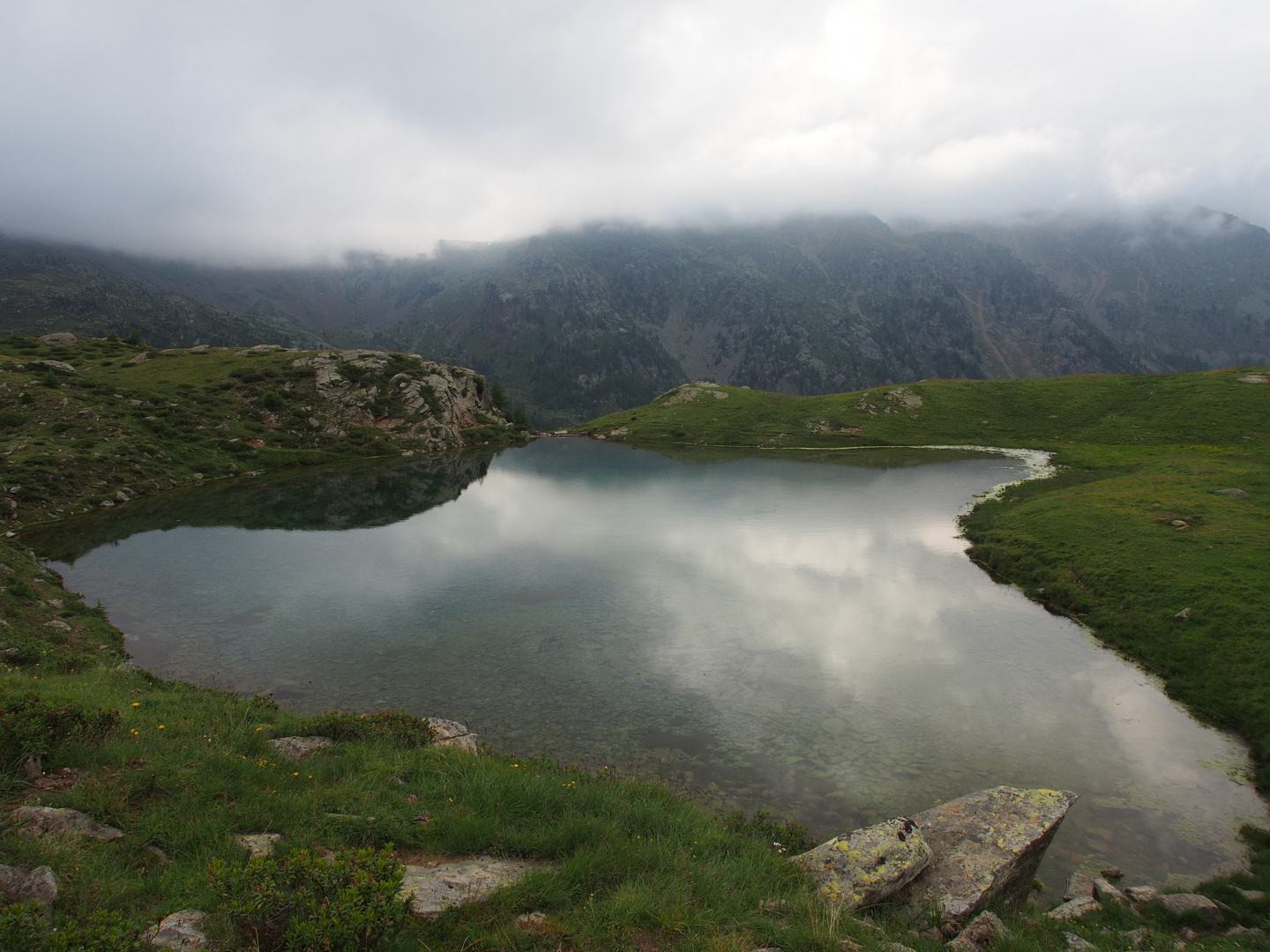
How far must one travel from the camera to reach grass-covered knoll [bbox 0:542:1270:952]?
300 inches

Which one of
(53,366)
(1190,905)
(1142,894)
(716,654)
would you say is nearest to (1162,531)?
(716,654)

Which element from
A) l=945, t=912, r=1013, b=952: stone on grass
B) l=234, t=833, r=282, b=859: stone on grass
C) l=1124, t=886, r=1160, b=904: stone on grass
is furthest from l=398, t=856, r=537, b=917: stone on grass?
l=1124, t=886, r=1160, b=904: stone on grass

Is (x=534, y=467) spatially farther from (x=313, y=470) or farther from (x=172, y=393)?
(x=172, y=393)

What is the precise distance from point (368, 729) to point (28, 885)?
9138 millimetres

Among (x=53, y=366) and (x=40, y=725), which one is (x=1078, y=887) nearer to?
(x=40, y=725)

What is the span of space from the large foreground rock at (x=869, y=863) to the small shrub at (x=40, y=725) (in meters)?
14.6

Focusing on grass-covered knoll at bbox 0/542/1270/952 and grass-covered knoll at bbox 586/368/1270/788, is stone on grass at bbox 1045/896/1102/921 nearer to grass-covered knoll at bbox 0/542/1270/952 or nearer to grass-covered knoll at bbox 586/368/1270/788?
grass-covered knoll at bbox 0/542/1270/952

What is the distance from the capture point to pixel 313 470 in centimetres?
8862

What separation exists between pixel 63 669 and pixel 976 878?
91.7ft

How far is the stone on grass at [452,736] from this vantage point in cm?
1622

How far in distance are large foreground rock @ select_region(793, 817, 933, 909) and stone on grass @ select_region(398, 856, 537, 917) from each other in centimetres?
567

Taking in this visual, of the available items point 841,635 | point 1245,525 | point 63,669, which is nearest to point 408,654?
point 63,669

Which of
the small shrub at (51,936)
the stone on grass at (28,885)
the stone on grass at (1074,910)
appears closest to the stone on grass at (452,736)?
the stone on grass at (28,885)

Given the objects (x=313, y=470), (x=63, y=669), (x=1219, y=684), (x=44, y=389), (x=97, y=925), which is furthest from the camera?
(x=313, y=470)
